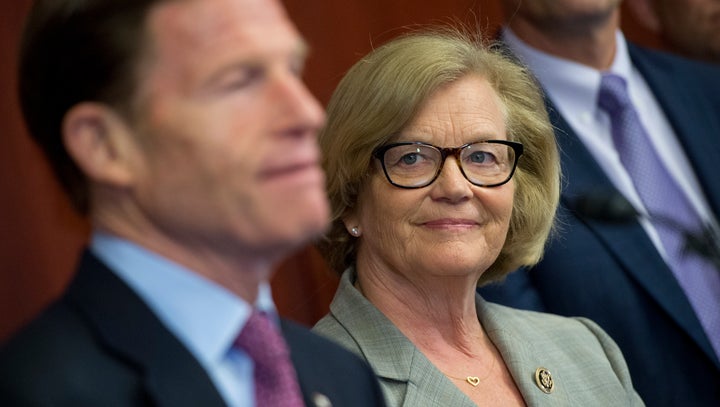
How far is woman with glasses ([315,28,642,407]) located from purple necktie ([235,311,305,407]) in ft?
2.69

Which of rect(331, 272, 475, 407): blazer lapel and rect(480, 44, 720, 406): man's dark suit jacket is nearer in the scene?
rect(331, 272, 475, 407): blazer lapel

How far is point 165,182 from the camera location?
1.38m

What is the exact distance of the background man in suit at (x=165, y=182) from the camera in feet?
4.44

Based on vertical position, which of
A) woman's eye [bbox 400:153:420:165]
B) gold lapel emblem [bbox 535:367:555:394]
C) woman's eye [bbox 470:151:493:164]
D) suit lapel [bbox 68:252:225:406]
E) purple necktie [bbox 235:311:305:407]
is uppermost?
suit lapel [bbox 68:252:225:406]

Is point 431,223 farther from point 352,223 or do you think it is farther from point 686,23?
point 686,23

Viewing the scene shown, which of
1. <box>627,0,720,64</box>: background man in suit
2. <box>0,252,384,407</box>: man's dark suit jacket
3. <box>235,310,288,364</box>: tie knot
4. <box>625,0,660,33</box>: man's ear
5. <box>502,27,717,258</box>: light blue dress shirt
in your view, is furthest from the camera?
<box>625,0,660,33</box>: man's ear

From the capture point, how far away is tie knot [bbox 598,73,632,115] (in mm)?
3385

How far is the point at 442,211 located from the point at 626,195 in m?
0.95

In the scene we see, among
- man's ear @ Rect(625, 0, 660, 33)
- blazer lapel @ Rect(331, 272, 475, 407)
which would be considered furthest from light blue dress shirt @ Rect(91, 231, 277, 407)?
man's ear @ Rect(625, 0, 660, 33)

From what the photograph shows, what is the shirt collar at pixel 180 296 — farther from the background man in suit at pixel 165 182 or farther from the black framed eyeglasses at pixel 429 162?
the black framed eyeglasses at pixel 429 162

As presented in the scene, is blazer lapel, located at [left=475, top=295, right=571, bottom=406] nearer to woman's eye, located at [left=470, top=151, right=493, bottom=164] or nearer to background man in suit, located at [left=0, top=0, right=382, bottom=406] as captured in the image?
woman's eye, located at [left=470, top=151, right=493, bottom=164]

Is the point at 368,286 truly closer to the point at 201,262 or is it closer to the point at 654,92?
the point at 201,262

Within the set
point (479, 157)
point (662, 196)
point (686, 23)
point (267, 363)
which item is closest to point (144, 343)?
point (267, 363)

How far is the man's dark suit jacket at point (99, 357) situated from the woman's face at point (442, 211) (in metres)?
1.06
